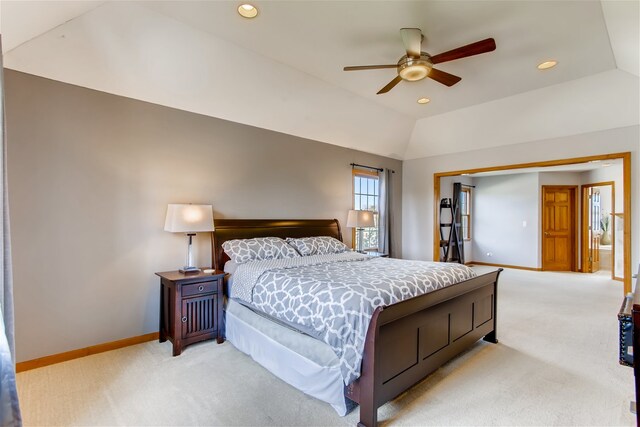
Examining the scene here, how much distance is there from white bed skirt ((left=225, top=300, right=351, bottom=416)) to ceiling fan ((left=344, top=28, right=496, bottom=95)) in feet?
7.72

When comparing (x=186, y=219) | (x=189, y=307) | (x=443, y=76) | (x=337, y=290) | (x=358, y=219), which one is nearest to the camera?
(x=337, y=290)

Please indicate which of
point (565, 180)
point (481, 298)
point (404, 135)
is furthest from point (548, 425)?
point (565, 180)

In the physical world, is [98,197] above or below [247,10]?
below

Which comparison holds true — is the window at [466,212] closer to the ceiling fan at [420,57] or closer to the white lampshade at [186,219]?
Answer: the ceiling fan at [420,57]

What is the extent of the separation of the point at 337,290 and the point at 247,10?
232cm

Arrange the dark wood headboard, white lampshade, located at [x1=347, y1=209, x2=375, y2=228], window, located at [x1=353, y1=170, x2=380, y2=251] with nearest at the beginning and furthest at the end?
the dark wood headboard, white lampshade, located at [x1=347, y1=209, x2=375, y2=228], window, located at [x1=353, y1=170, x2=380, y2=251]

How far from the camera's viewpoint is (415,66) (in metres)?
2.77

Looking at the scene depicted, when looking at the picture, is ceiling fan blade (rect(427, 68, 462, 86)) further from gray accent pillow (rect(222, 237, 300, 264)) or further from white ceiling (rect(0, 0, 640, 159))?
gray accent pillow (rect(222, 237, 300, 264))

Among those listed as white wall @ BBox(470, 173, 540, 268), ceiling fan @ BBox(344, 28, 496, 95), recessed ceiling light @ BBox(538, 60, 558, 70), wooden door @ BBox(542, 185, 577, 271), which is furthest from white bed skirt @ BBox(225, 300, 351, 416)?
wooden door @ BBox(542, 185, 577, 271)

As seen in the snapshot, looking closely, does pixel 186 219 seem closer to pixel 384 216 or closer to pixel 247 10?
pixel 247 10

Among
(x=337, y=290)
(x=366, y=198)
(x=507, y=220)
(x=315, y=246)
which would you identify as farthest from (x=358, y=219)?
(x=507, y=220)

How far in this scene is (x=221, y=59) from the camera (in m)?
3.17

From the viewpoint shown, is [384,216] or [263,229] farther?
[384,216]

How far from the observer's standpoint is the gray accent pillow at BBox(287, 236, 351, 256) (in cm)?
394
